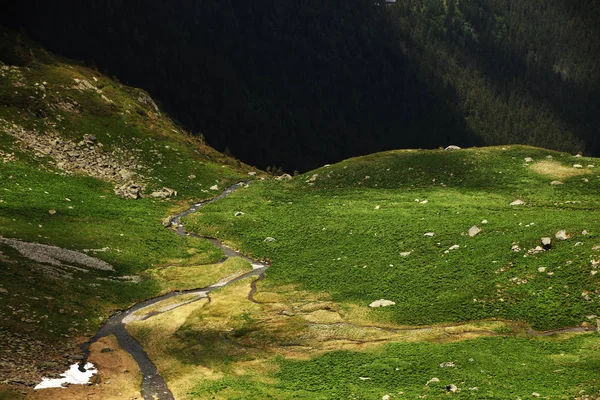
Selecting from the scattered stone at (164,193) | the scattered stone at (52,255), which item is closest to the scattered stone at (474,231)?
the scattered stone at (52,255)

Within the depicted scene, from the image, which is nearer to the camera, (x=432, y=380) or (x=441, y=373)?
(x=432, y=380)

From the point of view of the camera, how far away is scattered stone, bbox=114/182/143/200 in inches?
3578

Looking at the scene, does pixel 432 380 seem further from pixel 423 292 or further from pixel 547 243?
pixel 547 243

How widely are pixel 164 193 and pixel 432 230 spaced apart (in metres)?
50.8

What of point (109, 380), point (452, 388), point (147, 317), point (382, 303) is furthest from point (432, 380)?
point (147, 317)

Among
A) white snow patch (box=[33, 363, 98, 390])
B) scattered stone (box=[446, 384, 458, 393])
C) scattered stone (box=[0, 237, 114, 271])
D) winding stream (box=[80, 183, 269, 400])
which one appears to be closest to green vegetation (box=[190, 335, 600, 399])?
scattered stone (box=[446, 384, 458, 393])

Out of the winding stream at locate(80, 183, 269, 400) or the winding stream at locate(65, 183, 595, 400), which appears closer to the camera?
the winding stream at locate(80, 183, 269, 400)

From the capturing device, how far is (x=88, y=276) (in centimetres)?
5947

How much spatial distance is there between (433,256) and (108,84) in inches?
4056

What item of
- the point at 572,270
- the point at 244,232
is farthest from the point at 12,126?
the point at 572,270

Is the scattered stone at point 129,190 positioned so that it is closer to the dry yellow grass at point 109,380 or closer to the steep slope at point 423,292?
the steep slope at point 423,292

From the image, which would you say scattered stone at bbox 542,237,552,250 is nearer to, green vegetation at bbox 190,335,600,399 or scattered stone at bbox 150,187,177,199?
green vegetation at bbox 190,335,600,399

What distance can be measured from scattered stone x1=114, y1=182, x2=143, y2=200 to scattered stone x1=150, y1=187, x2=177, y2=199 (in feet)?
8.56

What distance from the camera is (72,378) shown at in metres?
39.4
